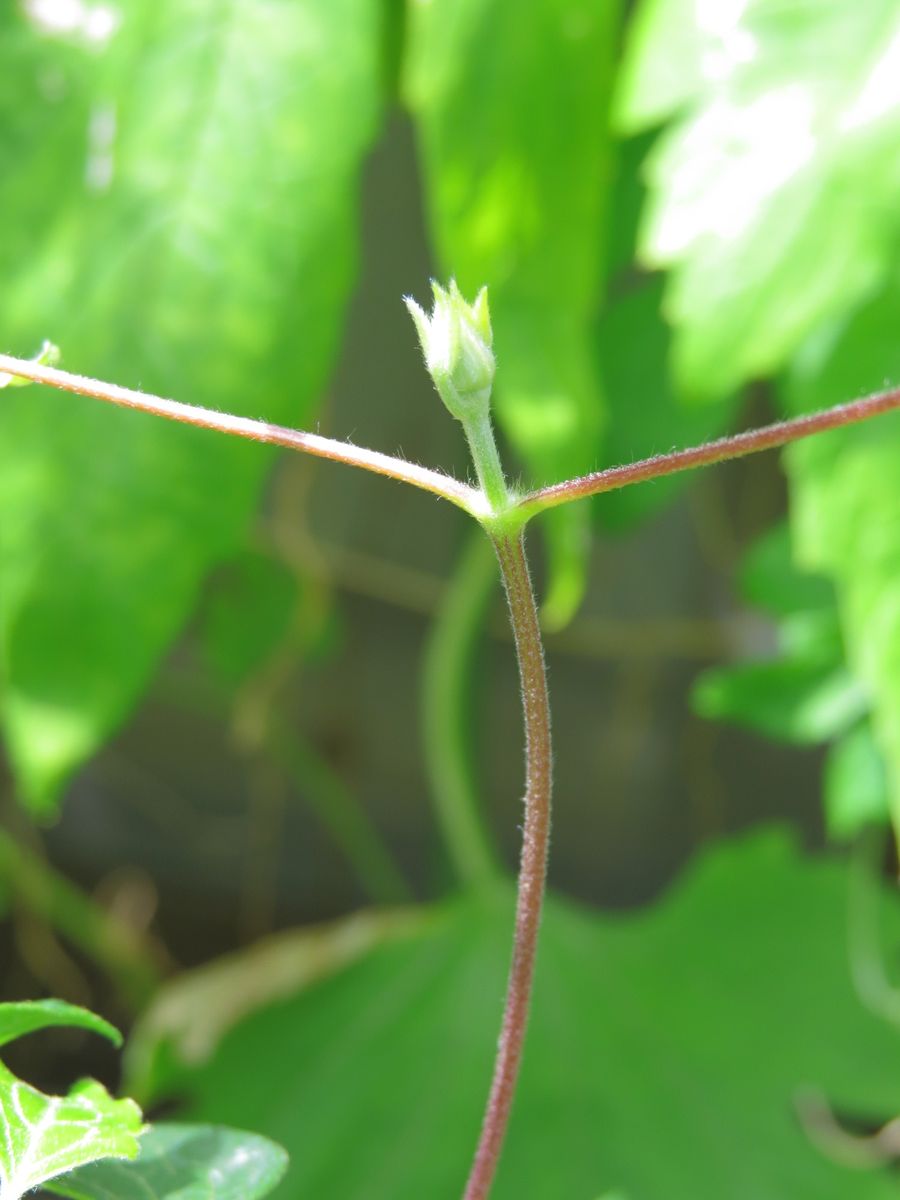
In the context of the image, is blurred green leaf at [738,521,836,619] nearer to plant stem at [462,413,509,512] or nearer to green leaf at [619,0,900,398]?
green leaf at [619,0,900,398]

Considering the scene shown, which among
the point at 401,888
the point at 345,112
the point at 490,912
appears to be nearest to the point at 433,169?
the point at 345,112

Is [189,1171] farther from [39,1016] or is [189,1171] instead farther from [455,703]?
[455,703]

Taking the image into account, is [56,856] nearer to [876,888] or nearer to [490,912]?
[490,912]

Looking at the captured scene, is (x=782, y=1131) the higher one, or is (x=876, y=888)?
(x=876, y=888)

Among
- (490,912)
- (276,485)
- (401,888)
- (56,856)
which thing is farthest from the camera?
(56,856)

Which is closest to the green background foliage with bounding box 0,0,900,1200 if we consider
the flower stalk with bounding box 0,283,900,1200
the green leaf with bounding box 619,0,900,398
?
the green leaf with bounding box 619,0,900,398
